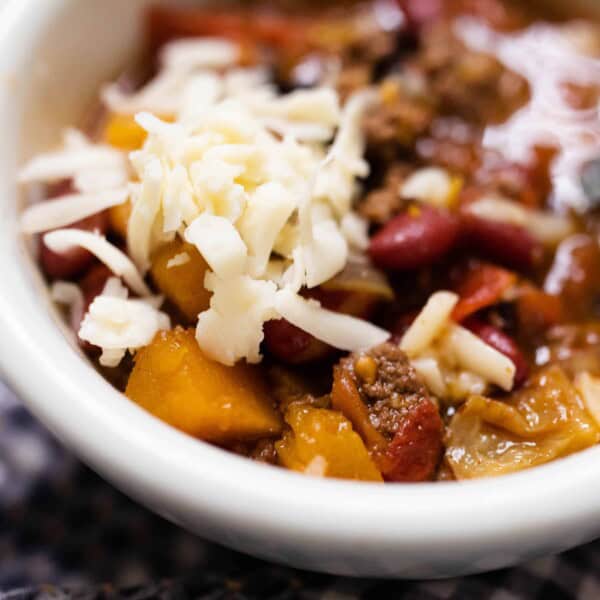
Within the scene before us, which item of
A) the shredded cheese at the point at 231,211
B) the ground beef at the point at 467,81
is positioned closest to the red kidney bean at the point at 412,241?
the shredded cheese at the point at 231,211

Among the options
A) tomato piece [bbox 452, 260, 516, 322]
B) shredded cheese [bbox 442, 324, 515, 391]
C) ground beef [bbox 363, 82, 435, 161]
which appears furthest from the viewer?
ground beef [bbox 363, 82, 435, 161]

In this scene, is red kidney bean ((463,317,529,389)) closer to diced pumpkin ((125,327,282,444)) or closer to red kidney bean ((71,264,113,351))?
diced pumpkin ((125,327,282,444))

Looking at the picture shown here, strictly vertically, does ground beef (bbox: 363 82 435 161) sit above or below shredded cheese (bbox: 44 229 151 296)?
below

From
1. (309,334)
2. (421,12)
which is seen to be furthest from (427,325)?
(421,12)

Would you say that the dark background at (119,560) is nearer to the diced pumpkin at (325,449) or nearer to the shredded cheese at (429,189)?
the diced pumpkin at (325,449)

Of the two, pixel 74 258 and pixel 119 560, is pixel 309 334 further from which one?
pixel 119 560

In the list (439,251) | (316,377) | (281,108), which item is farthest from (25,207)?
(439,251)

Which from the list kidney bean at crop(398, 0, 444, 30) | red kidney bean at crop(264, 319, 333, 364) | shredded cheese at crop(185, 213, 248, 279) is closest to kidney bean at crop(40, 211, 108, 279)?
shredded cheese at crop(185, 213, 248, 279)
